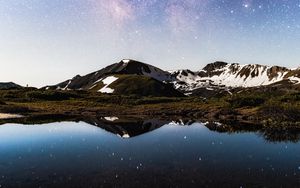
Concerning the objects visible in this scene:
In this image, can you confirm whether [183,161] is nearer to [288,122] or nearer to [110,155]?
[110,155]

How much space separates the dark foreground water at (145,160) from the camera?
28.9 metres

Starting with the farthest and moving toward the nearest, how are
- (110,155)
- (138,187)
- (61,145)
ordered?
(61,145), (110,155), (138,187)

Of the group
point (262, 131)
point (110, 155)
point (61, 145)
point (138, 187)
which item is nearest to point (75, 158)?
point (110, 155)

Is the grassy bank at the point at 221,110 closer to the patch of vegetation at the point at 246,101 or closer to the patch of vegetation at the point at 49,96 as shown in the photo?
the patch of vegetation at the point at 246,101

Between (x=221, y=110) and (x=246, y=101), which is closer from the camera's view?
(x=221, y=110)

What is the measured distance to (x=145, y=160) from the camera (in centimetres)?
3769

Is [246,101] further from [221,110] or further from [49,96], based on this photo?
[49,96]

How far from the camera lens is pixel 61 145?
4769cm

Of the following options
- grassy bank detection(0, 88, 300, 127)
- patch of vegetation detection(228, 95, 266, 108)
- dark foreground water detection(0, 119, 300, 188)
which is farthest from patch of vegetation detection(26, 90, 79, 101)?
dark foreground water detection(0, 119, 300, 188)

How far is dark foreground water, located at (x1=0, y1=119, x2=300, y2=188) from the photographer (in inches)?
1137

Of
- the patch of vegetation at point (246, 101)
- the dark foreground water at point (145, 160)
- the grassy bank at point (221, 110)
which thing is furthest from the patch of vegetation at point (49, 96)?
the dark foreground water at point (145, 160)

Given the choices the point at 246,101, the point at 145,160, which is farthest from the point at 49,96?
the point at 145,160

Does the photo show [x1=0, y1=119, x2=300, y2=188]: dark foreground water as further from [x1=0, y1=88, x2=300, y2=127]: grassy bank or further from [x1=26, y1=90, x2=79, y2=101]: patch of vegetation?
[x1=26, y1=90, x2=79, y2=101]: patch of vegetation

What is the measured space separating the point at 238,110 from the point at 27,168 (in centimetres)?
7418
